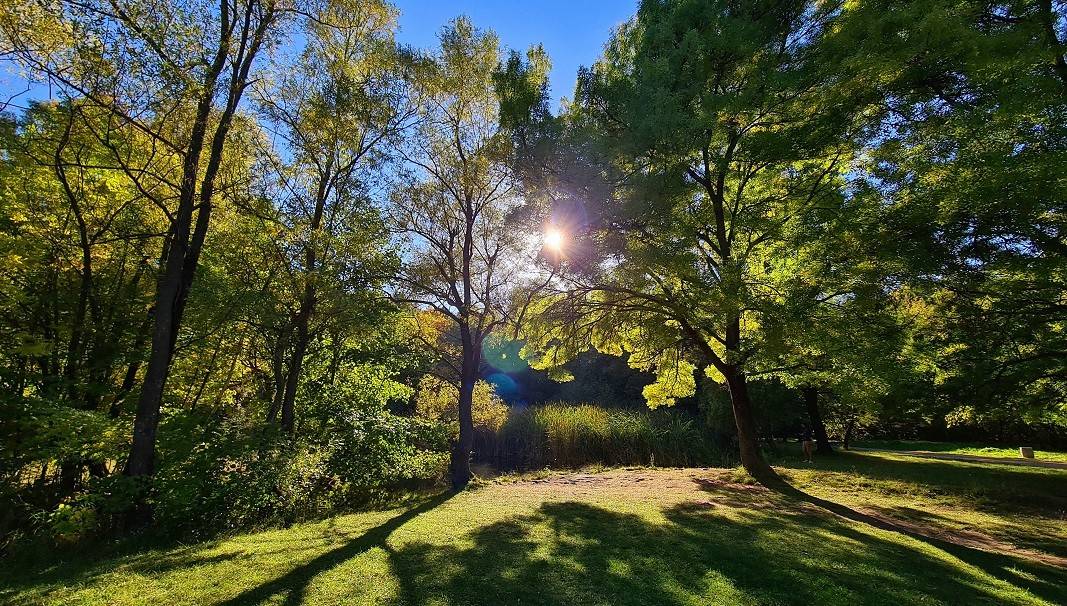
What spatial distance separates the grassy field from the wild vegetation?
76 millimetres

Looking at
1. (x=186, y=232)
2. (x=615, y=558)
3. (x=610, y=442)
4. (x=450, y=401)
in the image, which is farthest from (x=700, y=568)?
→ (x=450, y=401)

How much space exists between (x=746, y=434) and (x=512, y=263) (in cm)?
767

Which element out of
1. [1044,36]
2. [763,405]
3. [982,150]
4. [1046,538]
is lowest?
[1046,538]

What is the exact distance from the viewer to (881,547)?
5.09 m

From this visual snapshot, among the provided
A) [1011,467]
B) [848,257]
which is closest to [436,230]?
[848,257]

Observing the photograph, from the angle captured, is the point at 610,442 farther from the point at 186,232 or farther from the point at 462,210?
the point at 186,232

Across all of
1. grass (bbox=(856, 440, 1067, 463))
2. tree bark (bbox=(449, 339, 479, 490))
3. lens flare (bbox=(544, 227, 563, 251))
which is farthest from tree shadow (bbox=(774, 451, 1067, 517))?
tree bark (bbox=(449, 339, 479, 490))

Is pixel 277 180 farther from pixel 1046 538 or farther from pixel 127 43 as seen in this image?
pixel 1046 538

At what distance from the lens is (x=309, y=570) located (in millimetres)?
4273

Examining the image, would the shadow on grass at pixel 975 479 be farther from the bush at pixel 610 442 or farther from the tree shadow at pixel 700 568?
the tree shadow at pixel 700 568

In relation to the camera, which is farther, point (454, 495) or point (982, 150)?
point (454, 495)

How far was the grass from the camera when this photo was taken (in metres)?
15.6

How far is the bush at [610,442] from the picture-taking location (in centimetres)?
1538

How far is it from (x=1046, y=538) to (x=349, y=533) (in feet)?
32.9
